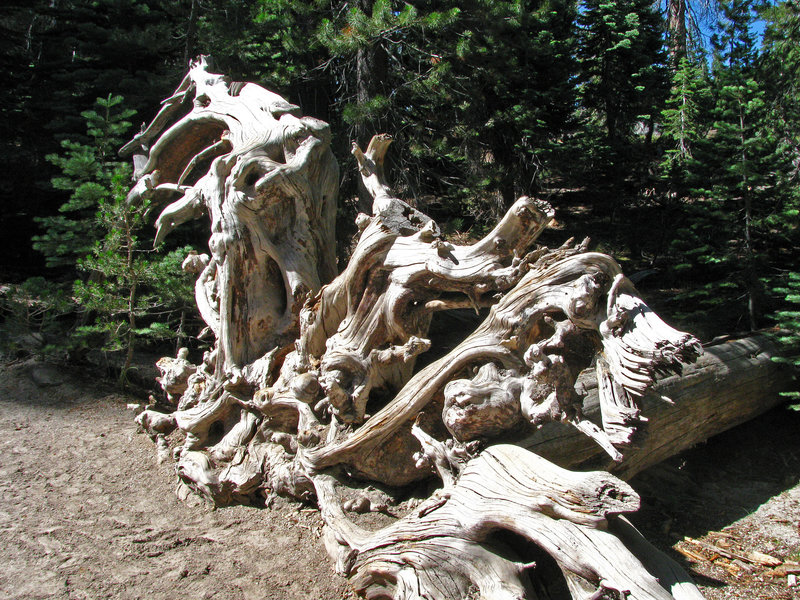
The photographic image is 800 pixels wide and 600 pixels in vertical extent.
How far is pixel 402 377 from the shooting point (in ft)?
15.3

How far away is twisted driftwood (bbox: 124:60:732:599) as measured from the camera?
3.09 meters

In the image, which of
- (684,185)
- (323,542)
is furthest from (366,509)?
(684,185)

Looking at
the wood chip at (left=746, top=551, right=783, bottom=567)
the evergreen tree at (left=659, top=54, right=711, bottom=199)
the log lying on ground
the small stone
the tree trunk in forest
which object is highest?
the tree trunk in forest

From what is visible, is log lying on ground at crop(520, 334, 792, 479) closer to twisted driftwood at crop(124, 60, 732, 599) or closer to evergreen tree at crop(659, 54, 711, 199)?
twisted driftwood at crop(124, 60, 732, 599)

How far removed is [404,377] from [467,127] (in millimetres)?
3563

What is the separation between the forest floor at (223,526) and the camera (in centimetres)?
369

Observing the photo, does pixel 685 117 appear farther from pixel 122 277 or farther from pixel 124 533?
pixel 124 533

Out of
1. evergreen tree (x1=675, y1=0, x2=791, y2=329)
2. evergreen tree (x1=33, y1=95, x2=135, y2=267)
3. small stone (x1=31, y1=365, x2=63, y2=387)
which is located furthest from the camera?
small stone (x1=31, y1=365, x2=63, y2=387)

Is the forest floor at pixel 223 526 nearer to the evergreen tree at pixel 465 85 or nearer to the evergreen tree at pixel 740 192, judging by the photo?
the evergreen tree at pixel 740 192

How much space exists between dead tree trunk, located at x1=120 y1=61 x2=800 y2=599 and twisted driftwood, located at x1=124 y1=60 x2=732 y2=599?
14 millimetres

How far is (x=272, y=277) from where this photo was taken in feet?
18.9

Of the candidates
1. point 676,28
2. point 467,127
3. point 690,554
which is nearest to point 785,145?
point 467,127

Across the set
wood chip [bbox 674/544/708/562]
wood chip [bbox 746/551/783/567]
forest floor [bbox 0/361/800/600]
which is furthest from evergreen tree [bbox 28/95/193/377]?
wood chip [bbox 746/551/783/567]

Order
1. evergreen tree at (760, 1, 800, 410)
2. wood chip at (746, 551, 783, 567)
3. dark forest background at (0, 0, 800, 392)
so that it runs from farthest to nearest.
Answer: dark forest background at (0, 0, 800, 392)
evergreen tree at (760, 1, 800, 410)
wood chip at (746, 551, 783, 567)
